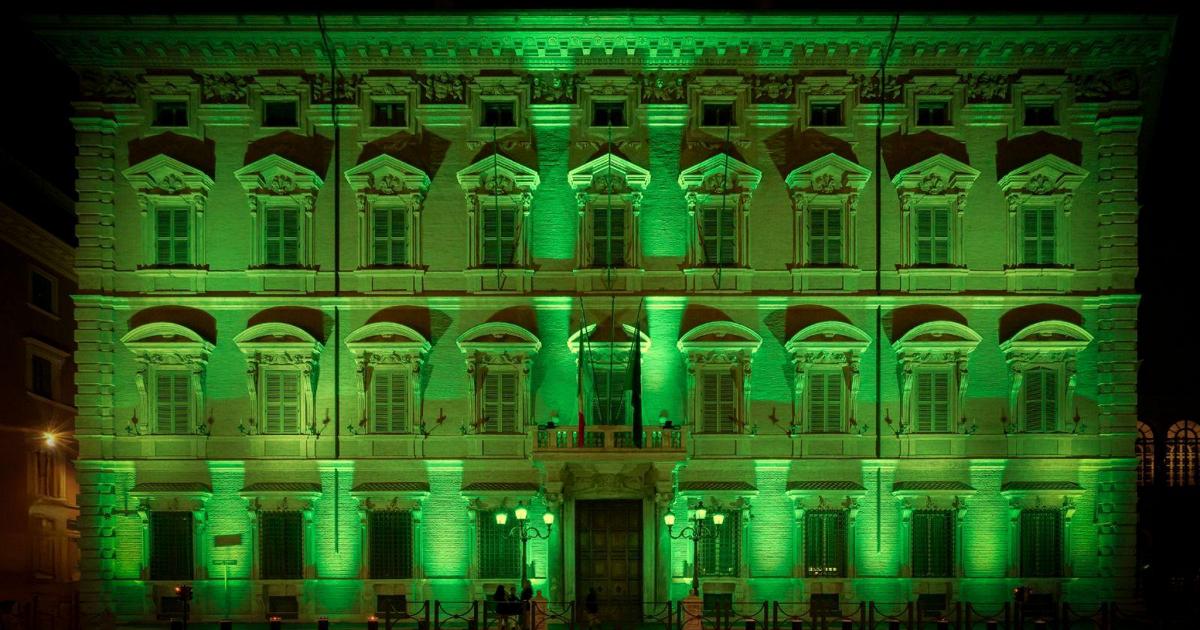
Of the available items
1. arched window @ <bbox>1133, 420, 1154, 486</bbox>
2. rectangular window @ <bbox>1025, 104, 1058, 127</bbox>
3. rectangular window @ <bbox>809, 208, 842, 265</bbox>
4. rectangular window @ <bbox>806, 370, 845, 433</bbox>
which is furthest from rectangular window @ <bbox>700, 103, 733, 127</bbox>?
arched window @ <bbox>1133, 420, 1154, 486</bbox>

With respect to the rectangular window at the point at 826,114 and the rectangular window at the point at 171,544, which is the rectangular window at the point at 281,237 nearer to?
the rectangular window at the point at 171,544

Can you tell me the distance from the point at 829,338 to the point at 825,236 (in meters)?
3.04

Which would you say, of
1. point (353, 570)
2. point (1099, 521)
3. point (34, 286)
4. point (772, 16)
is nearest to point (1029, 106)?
point (772, 16)

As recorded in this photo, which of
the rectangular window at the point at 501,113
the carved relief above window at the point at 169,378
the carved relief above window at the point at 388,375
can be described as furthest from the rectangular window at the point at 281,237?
the rectangular window at the point at 501,113

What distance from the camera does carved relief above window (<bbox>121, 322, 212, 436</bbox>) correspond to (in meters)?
33.1

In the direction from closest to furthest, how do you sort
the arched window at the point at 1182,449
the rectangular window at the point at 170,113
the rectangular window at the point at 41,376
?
the rectangular window at the point at 170,113 → the rectangular window at the point at 41,376 → the arched window at the point at 1182,449

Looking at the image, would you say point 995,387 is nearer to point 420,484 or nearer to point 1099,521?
point 1099,521

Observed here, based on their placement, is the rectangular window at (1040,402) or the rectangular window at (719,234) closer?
the rectangular window at (1040,402)

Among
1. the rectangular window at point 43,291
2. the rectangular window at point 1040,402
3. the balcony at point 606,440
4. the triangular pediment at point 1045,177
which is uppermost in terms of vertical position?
the triangular pediment at point 1045,177

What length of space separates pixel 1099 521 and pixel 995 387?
486 centimetres

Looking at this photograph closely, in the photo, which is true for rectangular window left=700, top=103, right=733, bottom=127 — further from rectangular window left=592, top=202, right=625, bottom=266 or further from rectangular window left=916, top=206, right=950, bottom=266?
rectangular window left=916, top=206, right=950, bottom=266

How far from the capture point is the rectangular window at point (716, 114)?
112ft

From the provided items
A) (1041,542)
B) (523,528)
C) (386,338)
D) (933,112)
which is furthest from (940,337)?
(386,338)

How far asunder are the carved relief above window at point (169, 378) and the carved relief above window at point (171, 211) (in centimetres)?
212
